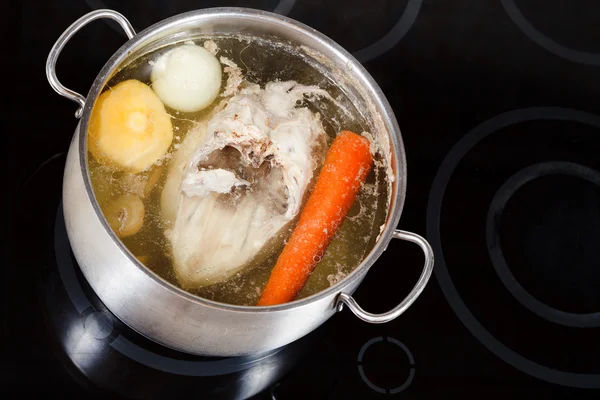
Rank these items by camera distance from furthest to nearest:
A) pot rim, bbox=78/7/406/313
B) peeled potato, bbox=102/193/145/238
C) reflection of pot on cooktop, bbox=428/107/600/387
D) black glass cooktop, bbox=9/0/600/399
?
reflection of pot on cooktop, bbox=428/107/600/387, black glass cooktop, bbox=9/0/600/399, peeled potato, bbox=102/193/145/238, pot rim, bbox=78/7/406/313

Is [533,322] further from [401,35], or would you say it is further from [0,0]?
[0,0]

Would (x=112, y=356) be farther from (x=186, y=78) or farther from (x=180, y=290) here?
(x=186, y=78)

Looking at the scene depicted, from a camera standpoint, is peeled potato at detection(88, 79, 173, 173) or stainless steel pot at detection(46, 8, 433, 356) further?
peeled potato at detection(88, 79, 173, 173)

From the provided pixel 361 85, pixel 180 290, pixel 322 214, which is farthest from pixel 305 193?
pixel 180 290

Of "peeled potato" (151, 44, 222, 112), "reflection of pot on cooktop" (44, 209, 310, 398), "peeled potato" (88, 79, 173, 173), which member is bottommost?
"reflection of pot on cooktop" (44, 209, 310, 398)

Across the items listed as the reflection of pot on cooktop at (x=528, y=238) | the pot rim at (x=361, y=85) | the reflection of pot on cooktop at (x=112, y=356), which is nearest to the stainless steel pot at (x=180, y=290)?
the pot rim at (x=361, y=85)

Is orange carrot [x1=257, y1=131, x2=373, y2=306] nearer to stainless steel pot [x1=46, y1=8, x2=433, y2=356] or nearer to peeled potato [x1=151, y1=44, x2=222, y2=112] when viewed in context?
stainless steel pot [x1=46, y1=8, x2=433, y2=356]

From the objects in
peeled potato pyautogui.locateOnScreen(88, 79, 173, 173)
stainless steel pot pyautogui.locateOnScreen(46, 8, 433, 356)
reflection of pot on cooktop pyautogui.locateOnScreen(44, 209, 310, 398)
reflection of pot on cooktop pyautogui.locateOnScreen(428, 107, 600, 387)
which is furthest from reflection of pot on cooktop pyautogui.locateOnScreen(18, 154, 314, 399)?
reflection of pot on cooktop pyautogui.locateOnScreen(428, 107, 600, 387)

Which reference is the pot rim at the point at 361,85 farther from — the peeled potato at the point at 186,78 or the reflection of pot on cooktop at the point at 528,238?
the reflection of pot on cooktop at the point at 528,238
